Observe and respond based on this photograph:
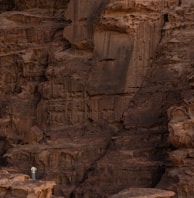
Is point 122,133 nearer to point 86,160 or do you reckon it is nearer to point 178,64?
point 86,160

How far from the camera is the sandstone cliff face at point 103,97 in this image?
872 inches

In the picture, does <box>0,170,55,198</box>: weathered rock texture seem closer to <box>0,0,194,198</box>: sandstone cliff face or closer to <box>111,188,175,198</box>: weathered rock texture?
<box>111,188,175,198</box>: weathered rock texture

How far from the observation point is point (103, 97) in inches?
946

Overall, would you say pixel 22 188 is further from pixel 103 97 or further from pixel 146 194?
pixel 103 97

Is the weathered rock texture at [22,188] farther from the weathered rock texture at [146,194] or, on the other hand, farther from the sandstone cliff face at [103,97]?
the sandstone cliff face at [103,97]

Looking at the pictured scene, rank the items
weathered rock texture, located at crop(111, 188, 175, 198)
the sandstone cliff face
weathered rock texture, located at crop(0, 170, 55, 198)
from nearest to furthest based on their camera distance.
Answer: weathered rock texture, located at crop(111, 188, 175, 198) < weathered rock texture, located at crop(0, 170, 55, 198) < the sandstone cliff face

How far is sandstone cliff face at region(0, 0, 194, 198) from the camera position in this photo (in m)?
22.2

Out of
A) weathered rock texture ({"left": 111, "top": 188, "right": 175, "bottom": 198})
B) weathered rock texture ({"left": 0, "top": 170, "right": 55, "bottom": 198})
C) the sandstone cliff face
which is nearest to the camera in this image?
weathered rock texture ({"left": 111, "top": 188, "right": 175, "bottom": 198})

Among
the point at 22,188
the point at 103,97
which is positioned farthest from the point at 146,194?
the point at 103,97

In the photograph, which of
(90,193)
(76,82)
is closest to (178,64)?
(76,82)

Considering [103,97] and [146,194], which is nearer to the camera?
[146,194]

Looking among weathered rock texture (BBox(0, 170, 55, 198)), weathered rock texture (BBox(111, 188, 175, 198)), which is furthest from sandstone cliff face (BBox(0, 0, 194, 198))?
weathered rock texture (BBox(0, 170, 55, 198))

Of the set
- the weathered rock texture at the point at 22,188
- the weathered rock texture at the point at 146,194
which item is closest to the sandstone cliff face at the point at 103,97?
the weathered rock texture at the point at 146,194

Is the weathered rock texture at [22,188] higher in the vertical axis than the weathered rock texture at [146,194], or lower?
lower
